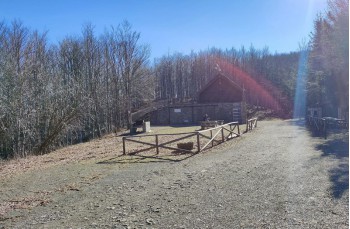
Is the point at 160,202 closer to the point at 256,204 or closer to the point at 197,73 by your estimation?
the point at 256,204

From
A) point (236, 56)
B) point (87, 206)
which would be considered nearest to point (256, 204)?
point (87, 206)

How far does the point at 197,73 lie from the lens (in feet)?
199

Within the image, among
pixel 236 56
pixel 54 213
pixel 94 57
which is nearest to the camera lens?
pixel 54 213

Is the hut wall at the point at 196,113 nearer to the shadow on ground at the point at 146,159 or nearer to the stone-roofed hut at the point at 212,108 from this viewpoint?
the stone-roofed hut at the point at 212,108

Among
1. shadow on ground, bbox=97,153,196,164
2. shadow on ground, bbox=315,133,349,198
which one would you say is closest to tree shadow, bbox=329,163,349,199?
shadow on ground, bbox=315,133,349,198

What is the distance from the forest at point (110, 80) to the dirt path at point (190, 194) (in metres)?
7.51

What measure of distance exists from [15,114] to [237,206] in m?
14.0

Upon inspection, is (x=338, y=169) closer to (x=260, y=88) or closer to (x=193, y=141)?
(x=193, y=141)

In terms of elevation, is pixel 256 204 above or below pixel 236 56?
below

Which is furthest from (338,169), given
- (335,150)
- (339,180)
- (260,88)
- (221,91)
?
(260,88)

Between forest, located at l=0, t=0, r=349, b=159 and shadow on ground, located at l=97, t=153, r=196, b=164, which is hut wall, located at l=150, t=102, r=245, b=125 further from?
shadow on ground, located at l=97, t=153, r=196, b=164

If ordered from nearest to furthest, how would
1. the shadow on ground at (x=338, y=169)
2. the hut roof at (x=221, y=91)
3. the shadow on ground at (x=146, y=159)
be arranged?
the shadow on ground at (x=338, y=169) < the shadow on ground at (x=146, y=159) < the hut roof at (x=221, y=91)

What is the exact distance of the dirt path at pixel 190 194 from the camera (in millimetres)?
5203

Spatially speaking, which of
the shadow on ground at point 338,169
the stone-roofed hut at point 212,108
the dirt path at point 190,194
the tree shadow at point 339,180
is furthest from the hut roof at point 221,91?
the tree shadow at point 339,180
